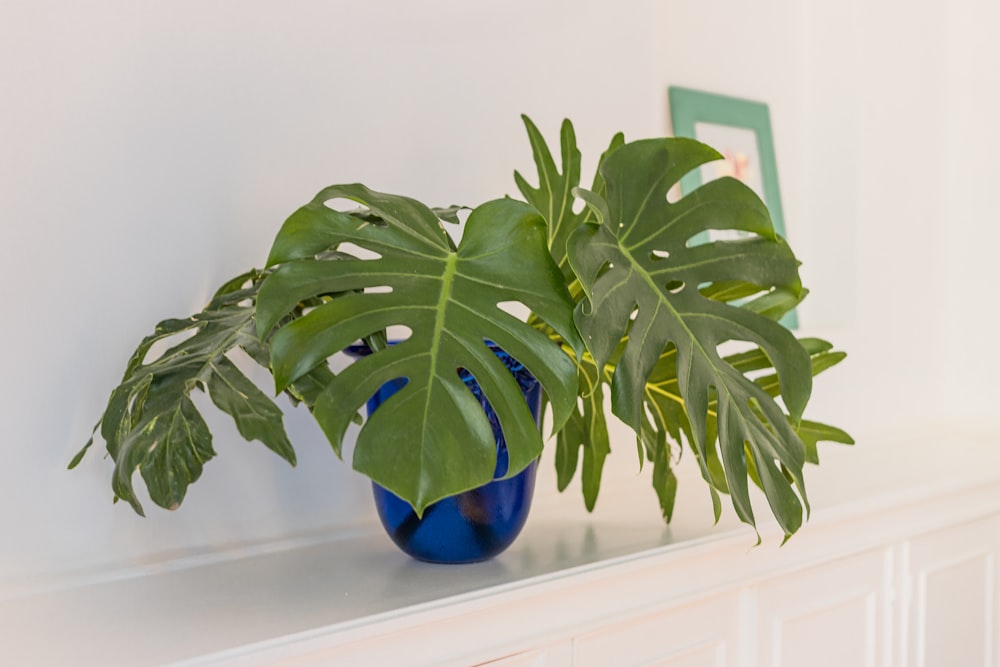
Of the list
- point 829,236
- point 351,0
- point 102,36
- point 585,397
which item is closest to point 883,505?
point 585,397

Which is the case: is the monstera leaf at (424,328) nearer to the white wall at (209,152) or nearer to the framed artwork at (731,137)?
the white wall at (209,152)

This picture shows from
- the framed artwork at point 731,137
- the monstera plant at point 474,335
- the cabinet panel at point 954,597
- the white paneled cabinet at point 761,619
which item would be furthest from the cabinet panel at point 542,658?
the framed artwork at point 731,137

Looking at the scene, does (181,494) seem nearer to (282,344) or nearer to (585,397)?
(282,344)

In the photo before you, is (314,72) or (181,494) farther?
(314,72)

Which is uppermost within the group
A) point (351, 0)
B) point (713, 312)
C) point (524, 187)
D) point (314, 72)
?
point (351, 0)

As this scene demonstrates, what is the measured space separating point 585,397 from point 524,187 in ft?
0.92

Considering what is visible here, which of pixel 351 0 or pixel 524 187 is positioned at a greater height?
pixel 351 0

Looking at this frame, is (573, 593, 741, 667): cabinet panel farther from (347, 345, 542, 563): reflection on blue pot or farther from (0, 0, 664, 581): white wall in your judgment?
(0, 0, 664, 581): white wall

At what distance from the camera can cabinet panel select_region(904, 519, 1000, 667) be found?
1.66 metres

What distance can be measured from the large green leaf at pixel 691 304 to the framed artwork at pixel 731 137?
900 mm

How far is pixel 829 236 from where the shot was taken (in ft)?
7.50

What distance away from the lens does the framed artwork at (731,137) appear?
1.96m

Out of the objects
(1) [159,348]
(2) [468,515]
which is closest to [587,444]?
(2) [468,515]

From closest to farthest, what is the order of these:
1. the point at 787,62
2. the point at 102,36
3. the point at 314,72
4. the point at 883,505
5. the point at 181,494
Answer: the point at 181,494 → the point at 102,36 → the point at 314,72 → the point at 883,505 → the point at 787,62
